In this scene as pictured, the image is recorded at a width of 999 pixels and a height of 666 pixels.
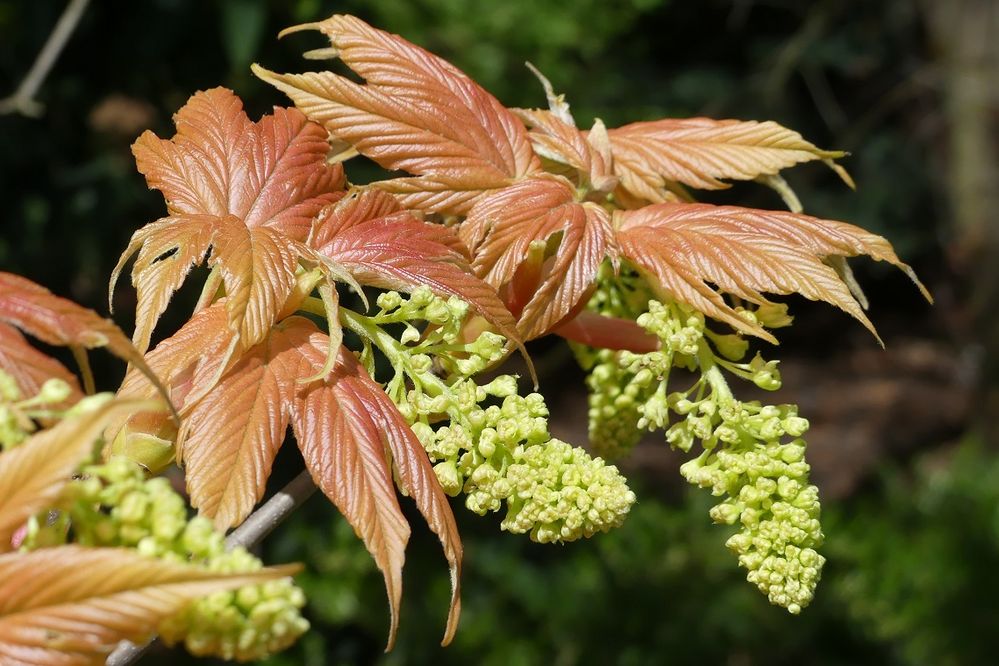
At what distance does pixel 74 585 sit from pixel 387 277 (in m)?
0.31

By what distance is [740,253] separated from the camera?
0.79 metres

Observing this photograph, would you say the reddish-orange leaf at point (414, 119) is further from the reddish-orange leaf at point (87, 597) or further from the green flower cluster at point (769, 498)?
the reddish-orange leaf at point (87, 597)

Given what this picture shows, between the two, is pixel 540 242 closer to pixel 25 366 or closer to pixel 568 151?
pixel 568 151

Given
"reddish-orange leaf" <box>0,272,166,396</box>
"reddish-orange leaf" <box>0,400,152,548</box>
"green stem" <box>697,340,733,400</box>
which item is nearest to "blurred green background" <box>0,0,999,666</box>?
"green stem" <box>697,340,733,400</box>

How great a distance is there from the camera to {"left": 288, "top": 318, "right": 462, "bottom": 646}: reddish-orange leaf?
633 mm

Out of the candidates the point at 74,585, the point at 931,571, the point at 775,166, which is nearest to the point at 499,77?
Answer: the point at 931,571

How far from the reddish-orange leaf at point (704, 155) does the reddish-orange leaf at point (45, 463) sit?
540mm

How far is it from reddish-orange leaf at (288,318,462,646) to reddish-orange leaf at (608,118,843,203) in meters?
0.35

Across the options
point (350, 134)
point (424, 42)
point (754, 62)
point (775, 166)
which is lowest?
point (754, 62)

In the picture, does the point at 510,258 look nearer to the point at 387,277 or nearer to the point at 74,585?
the point at 387,277

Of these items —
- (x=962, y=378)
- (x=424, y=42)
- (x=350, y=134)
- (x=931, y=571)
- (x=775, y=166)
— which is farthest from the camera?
(x=962, y=378)

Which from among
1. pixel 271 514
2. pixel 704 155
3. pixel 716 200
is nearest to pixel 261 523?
pixel 271 514

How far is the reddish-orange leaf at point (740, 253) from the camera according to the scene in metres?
0.77

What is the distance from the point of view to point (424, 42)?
3.19 metres
